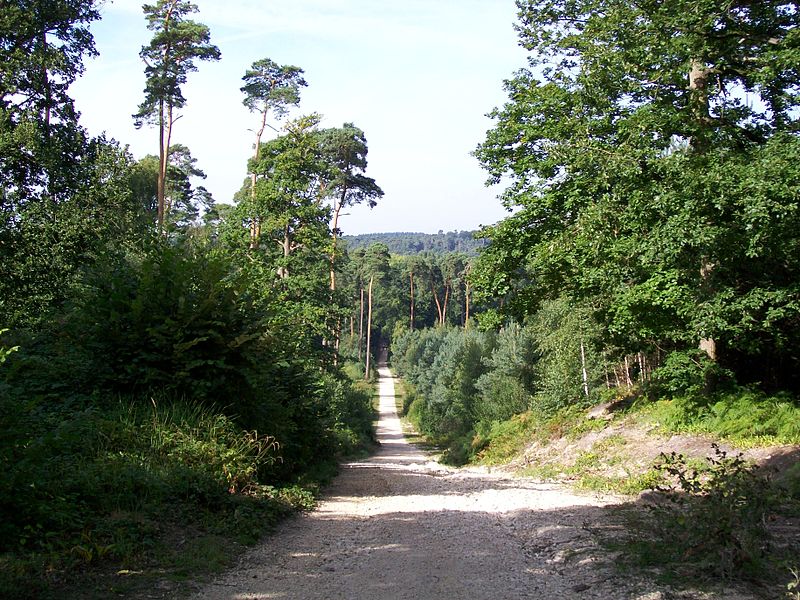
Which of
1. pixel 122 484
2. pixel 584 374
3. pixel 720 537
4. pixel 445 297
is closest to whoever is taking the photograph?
pixel 720 537

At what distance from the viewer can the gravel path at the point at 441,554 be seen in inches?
231

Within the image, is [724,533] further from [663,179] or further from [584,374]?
[584,374]

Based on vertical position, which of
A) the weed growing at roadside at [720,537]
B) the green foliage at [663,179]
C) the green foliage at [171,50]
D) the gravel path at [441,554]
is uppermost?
the green foliage at [171,50]

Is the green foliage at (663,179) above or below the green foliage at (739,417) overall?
above

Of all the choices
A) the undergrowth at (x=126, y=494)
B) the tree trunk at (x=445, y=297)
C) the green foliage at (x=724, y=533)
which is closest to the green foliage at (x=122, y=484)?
the undergrowth at (x=126, y=494)

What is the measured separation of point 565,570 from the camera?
6629 mm

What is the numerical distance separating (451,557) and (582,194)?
39.6 ft

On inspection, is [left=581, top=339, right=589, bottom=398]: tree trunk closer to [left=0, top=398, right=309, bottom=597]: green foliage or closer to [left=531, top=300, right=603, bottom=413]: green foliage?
[left=531, top=300, right=603, bottom=413]: green foliage

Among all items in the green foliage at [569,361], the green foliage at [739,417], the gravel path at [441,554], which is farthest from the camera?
the green foliage at [569,361]

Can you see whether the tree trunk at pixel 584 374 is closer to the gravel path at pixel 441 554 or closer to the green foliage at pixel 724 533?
the gravel path at pixel 441 554

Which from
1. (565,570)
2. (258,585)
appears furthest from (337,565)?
(565,570)

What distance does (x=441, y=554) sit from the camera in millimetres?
7219

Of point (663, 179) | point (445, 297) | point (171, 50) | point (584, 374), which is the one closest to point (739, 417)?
point (663, 179)

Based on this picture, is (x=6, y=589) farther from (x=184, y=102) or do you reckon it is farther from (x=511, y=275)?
(x=184, y=102)
